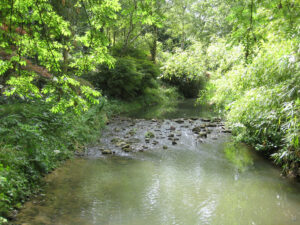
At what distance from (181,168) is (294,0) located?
13.2ft

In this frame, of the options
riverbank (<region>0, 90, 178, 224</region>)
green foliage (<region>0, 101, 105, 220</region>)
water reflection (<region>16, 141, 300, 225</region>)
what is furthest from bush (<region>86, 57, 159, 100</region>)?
water reflection (<region>16, 141, 300, 225</region>)

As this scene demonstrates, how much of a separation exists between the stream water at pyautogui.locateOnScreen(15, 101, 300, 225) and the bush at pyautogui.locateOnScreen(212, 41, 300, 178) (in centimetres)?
61

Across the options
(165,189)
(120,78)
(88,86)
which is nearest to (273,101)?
(165,189)

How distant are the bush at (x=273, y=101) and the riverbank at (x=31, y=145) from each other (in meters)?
4.11

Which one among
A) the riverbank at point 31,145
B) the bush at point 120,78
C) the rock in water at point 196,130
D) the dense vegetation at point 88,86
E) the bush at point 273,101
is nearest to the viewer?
the dense vegetation at point 88,86

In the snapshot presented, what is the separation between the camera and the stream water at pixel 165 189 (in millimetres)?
3787

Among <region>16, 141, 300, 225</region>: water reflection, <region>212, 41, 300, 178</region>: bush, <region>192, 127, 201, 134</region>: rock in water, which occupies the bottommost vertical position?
<region>16, 141, 300, 225</region>: water reflection

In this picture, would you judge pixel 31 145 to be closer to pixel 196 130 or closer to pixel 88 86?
pixel 88 86

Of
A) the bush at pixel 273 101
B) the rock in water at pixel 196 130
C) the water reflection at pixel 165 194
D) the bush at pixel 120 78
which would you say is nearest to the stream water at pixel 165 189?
the water reflection at pixel 165 194

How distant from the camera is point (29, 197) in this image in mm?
4008

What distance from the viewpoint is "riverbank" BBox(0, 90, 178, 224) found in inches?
147

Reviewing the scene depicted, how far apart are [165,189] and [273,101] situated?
A: 265 cm

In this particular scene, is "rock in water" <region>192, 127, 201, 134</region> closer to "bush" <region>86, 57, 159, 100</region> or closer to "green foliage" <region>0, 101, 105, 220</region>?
"green foliage" <region>0, 101, 105, 220</region>

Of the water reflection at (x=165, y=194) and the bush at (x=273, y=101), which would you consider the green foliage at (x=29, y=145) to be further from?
the bush at (x=273, y=101)
